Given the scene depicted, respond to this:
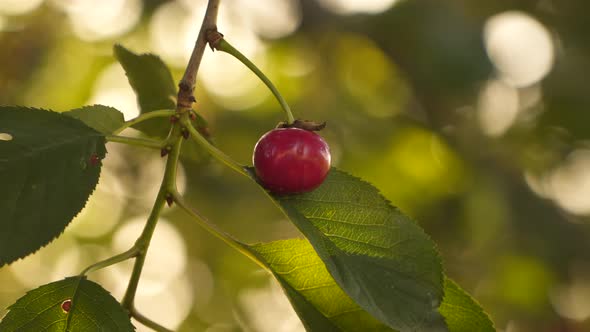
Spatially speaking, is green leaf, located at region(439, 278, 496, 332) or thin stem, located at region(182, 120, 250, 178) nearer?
thin stem, located at region(182, 120, 250, 178)

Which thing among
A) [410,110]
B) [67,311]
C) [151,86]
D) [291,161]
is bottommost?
[67,311]

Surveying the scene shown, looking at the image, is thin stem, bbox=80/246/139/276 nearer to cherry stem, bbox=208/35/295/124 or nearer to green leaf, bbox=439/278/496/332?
cherry stem, bbox=208/35/295/124

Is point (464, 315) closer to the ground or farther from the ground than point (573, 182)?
closer to the ground

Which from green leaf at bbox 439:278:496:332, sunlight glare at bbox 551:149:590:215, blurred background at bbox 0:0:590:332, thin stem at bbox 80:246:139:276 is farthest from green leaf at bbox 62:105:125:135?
sunlight glare at bbox 551:149:590:215

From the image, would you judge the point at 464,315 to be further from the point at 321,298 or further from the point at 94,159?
the point at 94,159

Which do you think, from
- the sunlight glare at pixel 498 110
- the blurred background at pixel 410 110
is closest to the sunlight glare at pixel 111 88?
the blurred background at pixel 410 110

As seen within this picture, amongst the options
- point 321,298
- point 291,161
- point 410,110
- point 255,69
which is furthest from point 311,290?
point 410,110

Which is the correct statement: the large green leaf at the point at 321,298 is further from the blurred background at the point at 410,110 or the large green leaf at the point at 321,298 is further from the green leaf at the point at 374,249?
the blurred background at the point at 410,110
